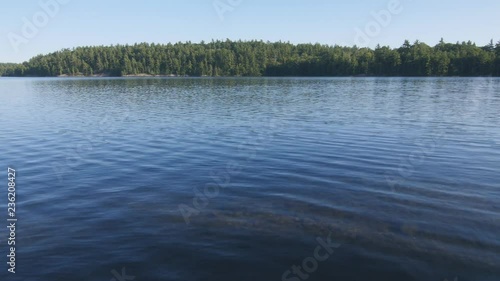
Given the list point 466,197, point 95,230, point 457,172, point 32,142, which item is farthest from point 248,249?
point 32,142

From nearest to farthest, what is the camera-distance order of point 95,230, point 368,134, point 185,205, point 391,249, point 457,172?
point 391,249
point 95,230
point 185,205
point 457,172
point 368,134

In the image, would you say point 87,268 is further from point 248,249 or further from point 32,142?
point 32,142

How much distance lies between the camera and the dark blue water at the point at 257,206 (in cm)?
1083

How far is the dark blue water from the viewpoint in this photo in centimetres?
1083

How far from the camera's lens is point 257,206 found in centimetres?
1549

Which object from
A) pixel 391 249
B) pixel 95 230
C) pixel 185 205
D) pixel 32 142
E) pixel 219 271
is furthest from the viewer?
pixel 32 142

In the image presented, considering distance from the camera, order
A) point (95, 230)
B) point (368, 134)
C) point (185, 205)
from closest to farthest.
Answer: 1. point (95, 230)
2. point (185, 205)
3. point (368, 134)

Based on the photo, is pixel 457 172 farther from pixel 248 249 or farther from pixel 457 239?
pixel 248 249

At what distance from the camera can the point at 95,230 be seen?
1323 centimetres

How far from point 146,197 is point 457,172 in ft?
60.7

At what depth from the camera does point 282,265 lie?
35.6 ft

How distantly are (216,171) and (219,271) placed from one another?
36.3ft

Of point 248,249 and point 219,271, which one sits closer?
point 219,271

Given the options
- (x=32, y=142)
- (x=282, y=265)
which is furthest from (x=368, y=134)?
(x=32, y=142)
